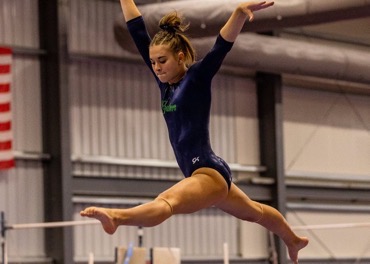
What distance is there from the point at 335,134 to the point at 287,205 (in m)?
1.81

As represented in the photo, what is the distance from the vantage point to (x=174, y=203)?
14.4 feet

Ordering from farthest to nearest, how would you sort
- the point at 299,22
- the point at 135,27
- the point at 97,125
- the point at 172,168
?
the point at 172,168 < the point at 97,125 < the point at 299,22 < the point at 135,27

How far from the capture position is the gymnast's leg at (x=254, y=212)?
187 inches

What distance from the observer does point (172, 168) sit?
1330 centimetres

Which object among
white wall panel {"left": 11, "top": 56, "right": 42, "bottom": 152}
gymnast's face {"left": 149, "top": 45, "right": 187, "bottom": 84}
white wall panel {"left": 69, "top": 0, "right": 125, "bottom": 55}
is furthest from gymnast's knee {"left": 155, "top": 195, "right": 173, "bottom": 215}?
white wall panel {"left": 69, "top": 0, "right": 125, "bottom": 55}

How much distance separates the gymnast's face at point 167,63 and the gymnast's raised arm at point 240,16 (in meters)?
0.30

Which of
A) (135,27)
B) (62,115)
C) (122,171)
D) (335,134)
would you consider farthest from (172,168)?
(135,27)

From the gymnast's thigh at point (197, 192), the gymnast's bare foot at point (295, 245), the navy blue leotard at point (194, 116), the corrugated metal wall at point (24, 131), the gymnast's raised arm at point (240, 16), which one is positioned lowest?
the gymnast's bare foot at point (295, 245)

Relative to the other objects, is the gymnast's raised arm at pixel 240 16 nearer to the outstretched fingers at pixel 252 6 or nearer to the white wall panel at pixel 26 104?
the outstretched fingers at pixel 252 6

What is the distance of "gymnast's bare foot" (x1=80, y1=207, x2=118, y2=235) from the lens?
3930mm

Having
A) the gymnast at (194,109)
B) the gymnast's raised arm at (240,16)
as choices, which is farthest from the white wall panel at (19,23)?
the gymnast's raised arm at (240,16)

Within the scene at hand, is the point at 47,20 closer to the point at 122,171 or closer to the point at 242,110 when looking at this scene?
the point at 122,171

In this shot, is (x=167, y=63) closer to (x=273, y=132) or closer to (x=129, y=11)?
(x=129, y=11)

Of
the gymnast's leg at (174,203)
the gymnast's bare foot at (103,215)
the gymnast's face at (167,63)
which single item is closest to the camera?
the gymnast's bare foot at (103,215)
